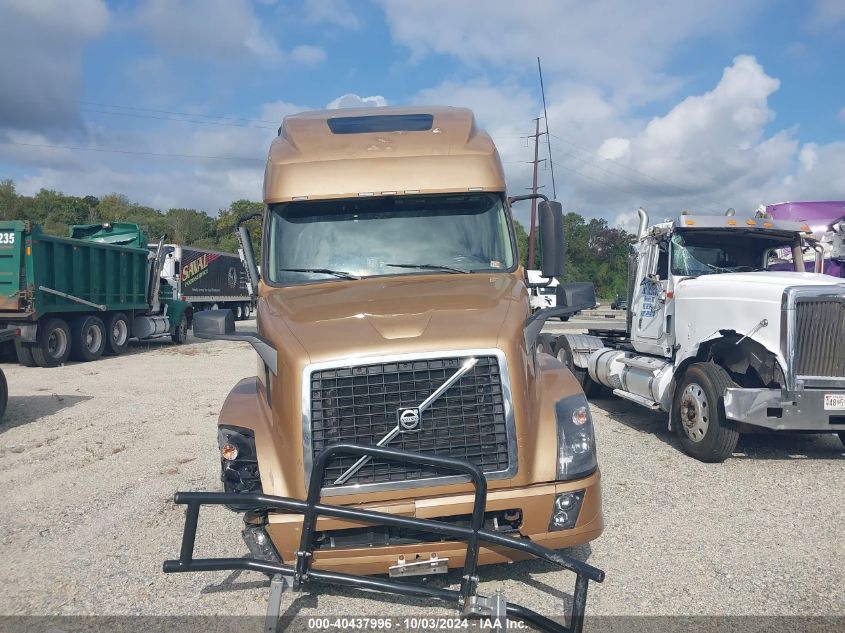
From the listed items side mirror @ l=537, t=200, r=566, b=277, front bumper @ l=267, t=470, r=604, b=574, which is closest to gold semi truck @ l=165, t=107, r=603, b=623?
front bumper @ l=267, t=470, r=604, b=574

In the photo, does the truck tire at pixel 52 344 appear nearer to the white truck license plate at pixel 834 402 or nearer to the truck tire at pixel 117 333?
the truck tire at pixel 117 333

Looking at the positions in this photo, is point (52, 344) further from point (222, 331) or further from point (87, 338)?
point (222, 331)

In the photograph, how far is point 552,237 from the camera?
16.9 ft

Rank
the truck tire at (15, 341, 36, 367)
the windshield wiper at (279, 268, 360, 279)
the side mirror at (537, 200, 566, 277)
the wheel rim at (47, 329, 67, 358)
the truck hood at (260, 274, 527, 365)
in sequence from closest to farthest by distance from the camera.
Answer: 1. the truck hood at (260, 274, 527, 365)
2. the windshield wiper at (279, 268, 360, 279)
3. the side mirror at (537, 200, 566, 277)
4. the truck tire at (15, 341, 36, 367)
5. the wheel rim at (47, 329, 67, 358)

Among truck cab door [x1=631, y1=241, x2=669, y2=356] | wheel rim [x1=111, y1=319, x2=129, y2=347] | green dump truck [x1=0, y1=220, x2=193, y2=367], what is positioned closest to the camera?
truck cab door [x1=631, y1=241, x2=669, y2=356]

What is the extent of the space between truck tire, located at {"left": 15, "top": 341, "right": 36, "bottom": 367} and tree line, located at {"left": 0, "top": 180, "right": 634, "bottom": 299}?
161ft

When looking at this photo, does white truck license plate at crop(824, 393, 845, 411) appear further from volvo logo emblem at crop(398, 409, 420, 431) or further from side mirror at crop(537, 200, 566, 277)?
volvo logo emblem at crop(398, 409, 420, 431)

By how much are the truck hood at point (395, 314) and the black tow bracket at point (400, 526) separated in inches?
24.0

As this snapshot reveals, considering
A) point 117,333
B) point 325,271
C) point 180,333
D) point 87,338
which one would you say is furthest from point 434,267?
point 180,333

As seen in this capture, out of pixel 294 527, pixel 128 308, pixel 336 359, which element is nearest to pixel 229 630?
pixel 294 527

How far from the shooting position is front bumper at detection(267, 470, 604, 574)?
334 centimetres

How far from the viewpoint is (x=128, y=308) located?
18.1 meters

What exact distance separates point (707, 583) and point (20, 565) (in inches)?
169

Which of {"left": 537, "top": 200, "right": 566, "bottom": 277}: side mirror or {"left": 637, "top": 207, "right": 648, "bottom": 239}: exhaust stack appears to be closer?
{"left": 537, "top": 200, "right": 566, "bottom": 277}: side mirror
